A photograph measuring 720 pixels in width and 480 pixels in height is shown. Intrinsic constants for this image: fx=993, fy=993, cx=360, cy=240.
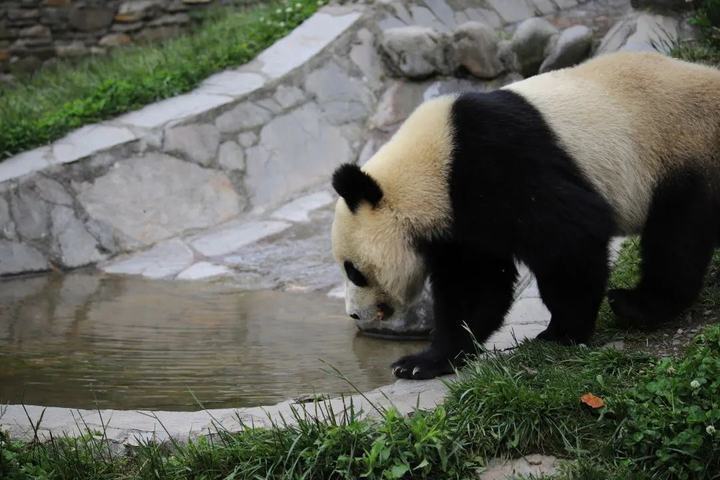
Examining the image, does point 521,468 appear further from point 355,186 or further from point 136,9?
point 136,9

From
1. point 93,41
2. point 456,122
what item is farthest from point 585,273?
point 93,41

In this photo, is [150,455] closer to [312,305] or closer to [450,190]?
[450,190]

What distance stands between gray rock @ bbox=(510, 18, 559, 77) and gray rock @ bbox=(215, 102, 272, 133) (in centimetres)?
249

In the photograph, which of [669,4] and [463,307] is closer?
[463,307]

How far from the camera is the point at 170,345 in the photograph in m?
6.19

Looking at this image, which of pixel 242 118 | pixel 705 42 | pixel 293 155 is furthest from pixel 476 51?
pixel 705 42

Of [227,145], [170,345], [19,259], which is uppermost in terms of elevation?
[227,145]

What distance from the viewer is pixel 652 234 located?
16.7 feet

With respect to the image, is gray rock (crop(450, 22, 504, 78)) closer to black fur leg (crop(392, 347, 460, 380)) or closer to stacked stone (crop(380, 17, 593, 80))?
stacked stone (crop(380, 17, 593, 80))

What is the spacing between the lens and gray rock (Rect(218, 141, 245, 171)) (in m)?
9.28

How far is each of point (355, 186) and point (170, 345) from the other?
2111mm

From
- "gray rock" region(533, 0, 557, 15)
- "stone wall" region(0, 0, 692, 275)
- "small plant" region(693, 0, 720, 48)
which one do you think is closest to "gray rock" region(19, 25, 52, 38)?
"stone wall" region(0, 0, 692, 275)

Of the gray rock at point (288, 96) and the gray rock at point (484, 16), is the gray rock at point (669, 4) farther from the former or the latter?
the gray rock at point (288, 96)

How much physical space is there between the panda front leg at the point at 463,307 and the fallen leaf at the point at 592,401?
1.08 metres
